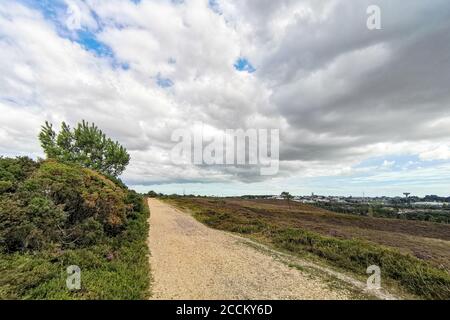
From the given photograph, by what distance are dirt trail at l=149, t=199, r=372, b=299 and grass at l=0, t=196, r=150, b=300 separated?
71 cm

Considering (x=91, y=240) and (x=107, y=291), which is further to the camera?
(x=91, y=240)

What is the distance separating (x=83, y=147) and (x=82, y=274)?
30042mm

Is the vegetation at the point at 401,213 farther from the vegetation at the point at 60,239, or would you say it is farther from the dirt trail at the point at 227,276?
the vegetation at the point at 60,239

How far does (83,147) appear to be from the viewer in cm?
3259

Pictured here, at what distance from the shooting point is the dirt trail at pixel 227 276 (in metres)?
6.89

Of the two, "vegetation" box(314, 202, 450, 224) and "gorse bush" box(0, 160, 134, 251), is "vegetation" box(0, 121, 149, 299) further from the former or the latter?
"vegetation" box(314, 202, 450, 224)

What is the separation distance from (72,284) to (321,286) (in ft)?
24.6

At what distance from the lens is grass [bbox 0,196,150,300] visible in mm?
5969

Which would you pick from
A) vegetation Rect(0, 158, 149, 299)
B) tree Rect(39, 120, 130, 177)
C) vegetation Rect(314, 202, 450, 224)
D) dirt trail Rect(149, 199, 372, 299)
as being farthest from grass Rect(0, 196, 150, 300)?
vegetation Rect(314, 202, 450, 224)

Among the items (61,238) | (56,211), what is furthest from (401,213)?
(56,211)

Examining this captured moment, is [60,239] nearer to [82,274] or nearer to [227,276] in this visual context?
[82,274]
